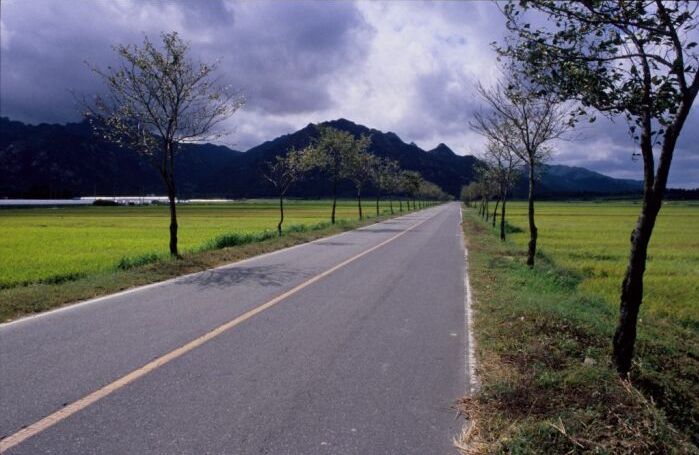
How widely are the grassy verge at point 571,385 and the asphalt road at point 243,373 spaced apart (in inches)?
16.4

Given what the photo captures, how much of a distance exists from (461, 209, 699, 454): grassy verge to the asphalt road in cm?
42

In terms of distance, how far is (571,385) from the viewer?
5.18 metres

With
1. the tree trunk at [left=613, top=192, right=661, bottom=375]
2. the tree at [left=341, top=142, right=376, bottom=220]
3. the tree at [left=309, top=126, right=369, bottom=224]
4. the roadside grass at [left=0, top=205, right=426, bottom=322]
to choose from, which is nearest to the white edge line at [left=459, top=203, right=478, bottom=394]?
the tree trunk at [left=613, top=192, right=661, bottom=375]

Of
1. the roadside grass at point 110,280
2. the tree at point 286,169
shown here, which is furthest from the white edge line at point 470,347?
the tree at point 286,169

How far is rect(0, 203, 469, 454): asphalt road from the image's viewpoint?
162 inches

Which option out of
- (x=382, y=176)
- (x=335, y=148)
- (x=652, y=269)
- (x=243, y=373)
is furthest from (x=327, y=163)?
(x=243, y=373)

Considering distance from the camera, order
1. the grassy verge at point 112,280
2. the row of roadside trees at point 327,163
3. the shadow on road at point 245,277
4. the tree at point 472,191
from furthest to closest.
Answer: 1. the tree at point 472,191
2. the row of roadside trees at point 327,163
3. the shadow on road at point 245,277
4. the grassy verge at point 112,280

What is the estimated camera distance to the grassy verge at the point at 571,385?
4047 millimetres

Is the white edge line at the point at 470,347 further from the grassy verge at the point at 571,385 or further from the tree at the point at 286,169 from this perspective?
the tree at the point at 286,169

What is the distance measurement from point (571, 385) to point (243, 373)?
11.3ft

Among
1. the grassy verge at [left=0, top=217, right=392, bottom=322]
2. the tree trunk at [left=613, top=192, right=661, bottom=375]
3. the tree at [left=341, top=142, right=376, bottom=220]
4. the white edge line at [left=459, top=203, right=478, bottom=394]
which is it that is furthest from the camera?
the tree at [left=341, top=142, right=376, bottom=220]

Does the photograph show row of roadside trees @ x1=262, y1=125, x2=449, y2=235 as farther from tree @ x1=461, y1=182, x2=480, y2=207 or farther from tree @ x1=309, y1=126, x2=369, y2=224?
tree @ x1=461, y1=182, x2=480, y2=207

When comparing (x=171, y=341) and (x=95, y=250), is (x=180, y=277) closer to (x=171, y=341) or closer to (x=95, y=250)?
(x=171, y=341)

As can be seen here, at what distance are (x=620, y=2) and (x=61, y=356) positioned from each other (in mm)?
7284
